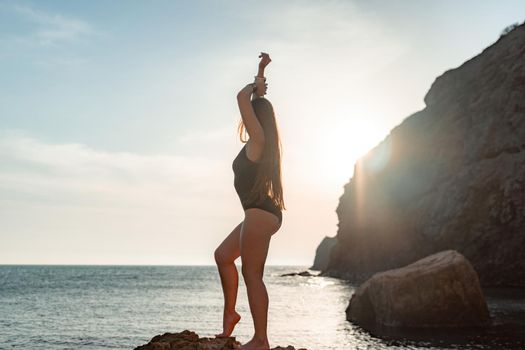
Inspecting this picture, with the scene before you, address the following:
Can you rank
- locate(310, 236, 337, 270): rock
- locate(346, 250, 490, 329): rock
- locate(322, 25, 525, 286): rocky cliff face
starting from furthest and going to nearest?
1. locate(310, 236, 337, 270): rock
2. locate(322, 25, 525, 286): rocky cliff face
3. locate(346, 250, 490, 329): rock

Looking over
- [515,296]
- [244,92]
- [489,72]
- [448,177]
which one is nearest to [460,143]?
[448,177]

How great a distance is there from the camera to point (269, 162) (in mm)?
5508

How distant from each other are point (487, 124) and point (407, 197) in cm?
1298

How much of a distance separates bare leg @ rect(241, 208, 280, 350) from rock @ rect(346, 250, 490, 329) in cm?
1690

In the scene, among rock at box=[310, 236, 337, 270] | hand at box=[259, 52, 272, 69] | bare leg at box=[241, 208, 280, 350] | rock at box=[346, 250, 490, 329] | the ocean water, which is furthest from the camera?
rock at box=[310, 236, 337, 270]

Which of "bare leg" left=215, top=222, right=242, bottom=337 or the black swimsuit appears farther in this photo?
"bare leg" left=215, top=222, right=242, bottom=337

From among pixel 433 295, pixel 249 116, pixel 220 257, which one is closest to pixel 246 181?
pixel 249 116

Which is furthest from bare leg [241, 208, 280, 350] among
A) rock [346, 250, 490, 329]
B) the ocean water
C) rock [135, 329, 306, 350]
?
rock [346, 250, 490, 329]

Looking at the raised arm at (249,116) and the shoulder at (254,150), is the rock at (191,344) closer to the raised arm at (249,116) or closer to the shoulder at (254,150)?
the shoulder at (254,150)

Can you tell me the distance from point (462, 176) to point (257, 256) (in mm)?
49440

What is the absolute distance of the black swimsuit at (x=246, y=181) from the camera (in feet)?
17.8

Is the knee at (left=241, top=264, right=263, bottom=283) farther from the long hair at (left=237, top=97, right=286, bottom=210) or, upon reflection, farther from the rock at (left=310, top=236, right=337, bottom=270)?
the rock at (left=310, top=236, right=337, bottom=270)

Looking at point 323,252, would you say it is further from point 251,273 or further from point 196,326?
point 251,273

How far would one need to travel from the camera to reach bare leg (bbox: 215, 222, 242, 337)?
5.92 metres
